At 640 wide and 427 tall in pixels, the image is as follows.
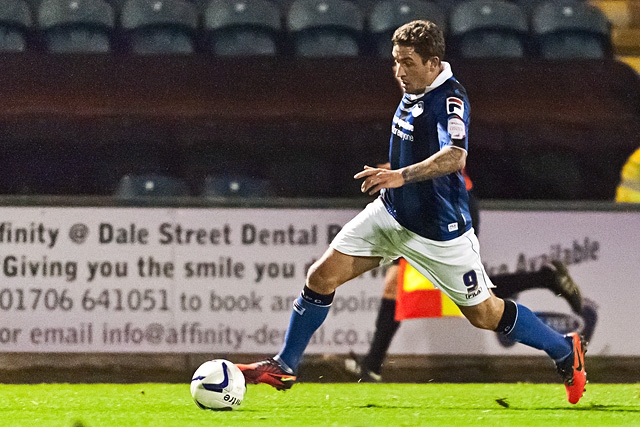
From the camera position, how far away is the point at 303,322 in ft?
16.5

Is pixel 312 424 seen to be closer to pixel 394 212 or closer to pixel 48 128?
pixel 394 212

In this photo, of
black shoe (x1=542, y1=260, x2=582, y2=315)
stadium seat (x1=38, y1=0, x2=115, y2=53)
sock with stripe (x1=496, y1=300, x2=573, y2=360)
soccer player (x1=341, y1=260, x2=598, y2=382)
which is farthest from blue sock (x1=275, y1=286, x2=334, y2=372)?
stadium seat (x1=38, y1=0, x2=115, y2=53)

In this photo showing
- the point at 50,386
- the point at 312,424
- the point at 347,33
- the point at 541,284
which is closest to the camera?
the point at 312,424

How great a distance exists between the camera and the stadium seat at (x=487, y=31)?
914 cm

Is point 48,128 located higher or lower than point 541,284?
higher

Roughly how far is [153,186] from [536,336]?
11.4ft

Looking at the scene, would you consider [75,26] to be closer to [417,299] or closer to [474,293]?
[417,299]

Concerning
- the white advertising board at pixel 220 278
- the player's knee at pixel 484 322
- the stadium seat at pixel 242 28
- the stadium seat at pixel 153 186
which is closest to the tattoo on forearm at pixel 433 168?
the player's knee at pixel 484 322

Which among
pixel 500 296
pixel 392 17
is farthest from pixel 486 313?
pixel 392 17

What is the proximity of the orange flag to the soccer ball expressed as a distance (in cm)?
199

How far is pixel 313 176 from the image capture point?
7.79m

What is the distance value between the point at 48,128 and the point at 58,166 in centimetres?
30

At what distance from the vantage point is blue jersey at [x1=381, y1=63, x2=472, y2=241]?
15.5 ft

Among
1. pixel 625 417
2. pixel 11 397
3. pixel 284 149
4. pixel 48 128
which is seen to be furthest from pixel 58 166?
pixel 625 417
